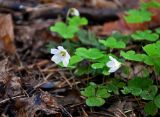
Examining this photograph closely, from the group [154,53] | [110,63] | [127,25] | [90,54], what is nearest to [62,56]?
[90,54]

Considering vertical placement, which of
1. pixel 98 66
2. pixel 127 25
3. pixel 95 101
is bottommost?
pixel 127 25

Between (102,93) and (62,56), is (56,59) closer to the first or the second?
(62,56)

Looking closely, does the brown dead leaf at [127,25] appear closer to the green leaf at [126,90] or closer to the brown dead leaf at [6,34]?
the brown dead leaf at [6,34]

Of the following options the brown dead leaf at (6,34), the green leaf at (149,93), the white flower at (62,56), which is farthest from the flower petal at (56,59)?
the brown dead leaf at (6,34)

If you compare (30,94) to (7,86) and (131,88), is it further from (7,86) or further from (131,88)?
(131,88)

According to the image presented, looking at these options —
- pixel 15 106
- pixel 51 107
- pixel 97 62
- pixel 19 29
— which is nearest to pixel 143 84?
pixel 97 62
